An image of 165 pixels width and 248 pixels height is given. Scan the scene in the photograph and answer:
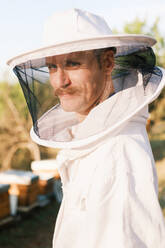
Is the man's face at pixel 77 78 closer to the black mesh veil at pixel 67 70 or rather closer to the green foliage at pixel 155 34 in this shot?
the black mesh veil at pixel 67 70

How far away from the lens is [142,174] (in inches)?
35.8

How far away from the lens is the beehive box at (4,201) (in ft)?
11.5

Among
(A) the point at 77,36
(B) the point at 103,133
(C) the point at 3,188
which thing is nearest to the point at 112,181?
(B) the point at 103,133

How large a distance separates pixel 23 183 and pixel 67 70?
322 cm

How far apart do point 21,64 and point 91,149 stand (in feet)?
1.49

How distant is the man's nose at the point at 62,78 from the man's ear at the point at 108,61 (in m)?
0.16

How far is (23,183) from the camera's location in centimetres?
396

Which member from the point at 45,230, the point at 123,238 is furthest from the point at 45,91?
the point at 45,230

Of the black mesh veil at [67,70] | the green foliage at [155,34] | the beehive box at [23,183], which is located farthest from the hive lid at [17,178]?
the green foliage at [155,34]

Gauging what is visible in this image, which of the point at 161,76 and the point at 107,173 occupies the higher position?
the point at 161,76

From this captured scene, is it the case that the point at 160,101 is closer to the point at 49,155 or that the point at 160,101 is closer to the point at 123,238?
the point at 49,155

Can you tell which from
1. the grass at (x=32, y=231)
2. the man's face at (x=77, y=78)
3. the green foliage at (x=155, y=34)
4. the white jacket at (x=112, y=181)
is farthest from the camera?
the green foliage at (x=155, y=34)

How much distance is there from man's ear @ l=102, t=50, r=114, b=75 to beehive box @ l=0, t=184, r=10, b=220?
9.12 ft

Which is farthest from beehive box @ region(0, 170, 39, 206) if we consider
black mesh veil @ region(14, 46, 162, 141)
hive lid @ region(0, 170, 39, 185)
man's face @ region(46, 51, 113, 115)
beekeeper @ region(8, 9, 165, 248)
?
man's face @ region(46, 51, 113, 115)
